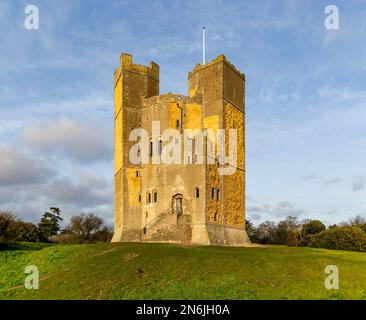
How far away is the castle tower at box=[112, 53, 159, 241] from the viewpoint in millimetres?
43969

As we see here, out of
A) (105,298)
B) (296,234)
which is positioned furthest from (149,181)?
(296,234)

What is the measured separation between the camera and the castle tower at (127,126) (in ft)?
144

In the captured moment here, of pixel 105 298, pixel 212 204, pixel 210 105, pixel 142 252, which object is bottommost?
pixel 105 298

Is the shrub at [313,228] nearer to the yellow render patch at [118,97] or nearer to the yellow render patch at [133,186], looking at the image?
the yellow render patch at [133,186]

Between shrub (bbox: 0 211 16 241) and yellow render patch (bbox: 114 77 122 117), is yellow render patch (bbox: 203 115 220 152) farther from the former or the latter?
shrub (bbox: 0 211 16 241)

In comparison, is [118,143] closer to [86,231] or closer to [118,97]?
[118,97]

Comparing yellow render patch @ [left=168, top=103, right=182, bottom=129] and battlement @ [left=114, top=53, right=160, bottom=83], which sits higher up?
battlement @ [left=114, top=53, right=160, bottom=83]

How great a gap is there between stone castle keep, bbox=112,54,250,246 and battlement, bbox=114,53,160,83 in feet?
0.33

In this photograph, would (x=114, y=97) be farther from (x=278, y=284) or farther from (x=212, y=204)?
(x=278, y=284)

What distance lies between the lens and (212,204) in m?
40.5

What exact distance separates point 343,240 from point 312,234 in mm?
16535

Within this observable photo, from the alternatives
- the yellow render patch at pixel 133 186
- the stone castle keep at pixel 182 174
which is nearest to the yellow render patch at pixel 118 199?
the stone castle keep at pixel 182 174

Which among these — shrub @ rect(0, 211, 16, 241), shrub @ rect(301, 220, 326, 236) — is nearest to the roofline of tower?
shrub @ rect(0, 211, 16, 241)
